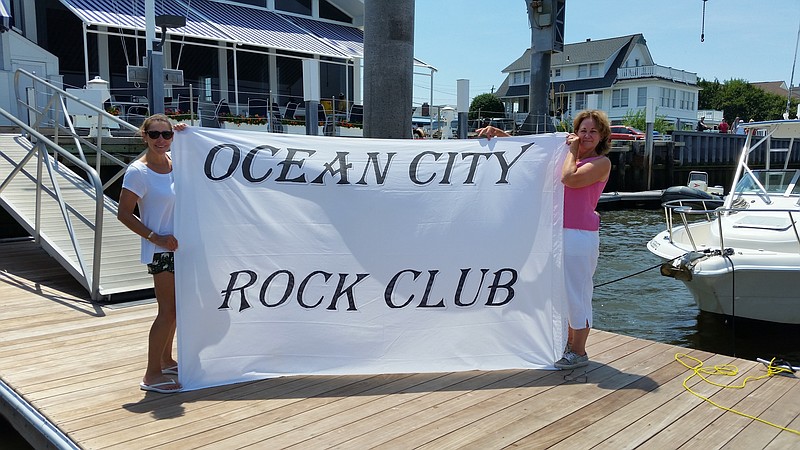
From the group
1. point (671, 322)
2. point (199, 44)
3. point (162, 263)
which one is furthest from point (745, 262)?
point (199, 44)

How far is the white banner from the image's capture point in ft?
12.8

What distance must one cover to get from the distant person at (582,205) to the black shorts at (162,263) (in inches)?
97.1

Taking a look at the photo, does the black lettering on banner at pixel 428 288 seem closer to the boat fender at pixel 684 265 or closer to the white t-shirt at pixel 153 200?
the white t-shirt at pixel 153 200

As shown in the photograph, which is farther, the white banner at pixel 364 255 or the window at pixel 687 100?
the window at pixel 687 100

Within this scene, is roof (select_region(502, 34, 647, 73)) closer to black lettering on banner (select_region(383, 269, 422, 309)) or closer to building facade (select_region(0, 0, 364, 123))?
building facade (select_region(0, 0, 364, 123))

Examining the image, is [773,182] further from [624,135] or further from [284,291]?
[624,135]

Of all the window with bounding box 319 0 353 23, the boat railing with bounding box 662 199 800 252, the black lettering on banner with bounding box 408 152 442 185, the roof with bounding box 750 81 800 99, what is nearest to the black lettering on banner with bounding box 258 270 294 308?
the black lettering on banner with bounding box 408 152 442 185

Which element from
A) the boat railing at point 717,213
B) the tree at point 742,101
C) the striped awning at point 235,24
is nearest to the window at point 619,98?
the tree at point 742,101

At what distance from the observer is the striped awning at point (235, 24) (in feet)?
54.1

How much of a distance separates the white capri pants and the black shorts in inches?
97.1

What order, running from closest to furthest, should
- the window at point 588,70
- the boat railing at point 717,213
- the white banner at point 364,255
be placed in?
the white banner at point 364,255 → the boat railing at point 717,213 → the window at point 588,70

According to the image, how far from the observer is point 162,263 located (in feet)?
12.3

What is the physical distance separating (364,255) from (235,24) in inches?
698

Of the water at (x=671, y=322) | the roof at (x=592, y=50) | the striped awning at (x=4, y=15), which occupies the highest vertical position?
the roof at (x=592, y=50)
